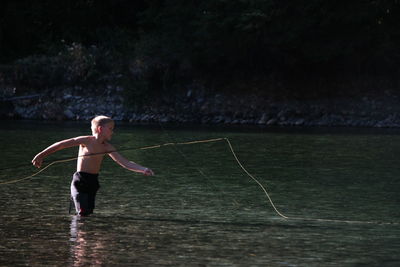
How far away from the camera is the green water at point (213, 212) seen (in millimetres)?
8273

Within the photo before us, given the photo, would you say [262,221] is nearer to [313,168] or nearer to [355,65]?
[313,168]

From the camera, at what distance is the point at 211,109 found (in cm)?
3428

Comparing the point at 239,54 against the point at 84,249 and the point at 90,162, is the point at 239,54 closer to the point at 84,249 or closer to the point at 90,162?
the point at 90,162

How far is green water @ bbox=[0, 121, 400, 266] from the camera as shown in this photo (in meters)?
8.27

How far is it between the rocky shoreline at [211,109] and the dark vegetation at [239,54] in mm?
665

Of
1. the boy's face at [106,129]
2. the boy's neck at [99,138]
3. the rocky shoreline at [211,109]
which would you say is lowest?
the rocky shoreline at [211,109]

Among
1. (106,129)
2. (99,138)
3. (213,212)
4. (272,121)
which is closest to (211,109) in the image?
(272,121)

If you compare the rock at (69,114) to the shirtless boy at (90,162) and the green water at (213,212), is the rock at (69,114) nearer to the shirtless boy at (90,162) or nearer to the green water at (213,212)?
the green water at (213,212)

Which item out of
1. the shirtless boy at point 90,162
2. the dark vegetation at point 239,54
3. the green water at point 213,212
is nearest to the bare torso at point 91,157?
the shirtless boy at point 90,162

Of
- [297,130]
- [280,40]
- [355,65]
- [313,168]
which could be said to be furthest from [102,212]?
[355,65]

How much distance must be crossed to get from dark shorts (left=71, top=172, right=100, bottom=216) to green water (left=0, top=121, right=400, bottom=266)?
17 centimetres

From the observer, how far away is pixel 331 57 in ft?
116

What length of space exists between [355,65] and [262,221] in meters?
27.0

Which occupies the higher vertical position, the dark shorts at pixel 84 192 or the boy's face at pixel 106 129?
the boy's face at pixel 106 129
